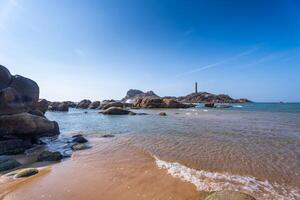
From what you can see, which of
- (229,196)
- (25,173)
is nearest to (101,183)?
(25,173)

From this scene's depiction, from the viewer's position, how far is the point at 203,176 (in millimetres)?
6773

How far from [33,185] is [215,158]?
7.59m

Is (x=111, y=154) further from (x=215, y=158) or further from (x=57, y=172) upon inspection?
(x=215, y=158)

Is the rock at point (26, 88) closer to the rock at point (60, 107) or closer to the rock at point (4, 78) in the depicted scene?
the rock at point (4, 78)

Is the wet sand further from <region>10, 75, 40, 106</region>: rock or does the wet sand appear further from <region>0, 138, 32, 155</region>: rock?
<region>10, 75, 40, 106</region>: rock

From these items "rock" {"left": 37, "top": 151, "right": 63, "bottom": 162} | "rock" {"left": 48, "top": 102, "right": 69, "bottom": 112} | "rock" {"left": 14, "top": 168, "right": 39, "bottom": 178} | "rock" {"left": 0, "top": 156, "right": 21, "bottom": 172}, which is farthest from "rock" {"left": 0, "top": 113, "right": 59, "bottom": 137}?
"rock" {"left": 48, "top": 102, "right": 69, "bottom": 112}

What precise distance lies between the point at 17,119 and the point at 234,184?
13.6 meters

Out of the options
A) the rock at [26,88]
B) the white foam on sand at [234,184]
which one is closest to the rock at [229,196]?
the white foam on sand at [234,184]

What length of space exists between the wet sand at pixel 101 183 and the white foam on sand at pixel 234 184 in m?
0.43

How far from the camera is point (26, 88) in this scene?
1541cm

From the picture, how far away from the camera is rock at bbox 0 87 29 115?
12.7 m

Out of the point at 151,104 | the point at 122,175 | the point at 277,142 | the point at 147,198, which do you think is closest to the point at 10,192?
the point at 122,175

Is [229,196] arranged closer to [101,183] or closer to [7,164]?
[101,183]

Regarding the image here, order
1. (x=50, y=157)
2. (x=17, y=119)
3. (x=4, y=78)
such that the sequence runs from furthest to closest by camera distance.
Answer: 1. (x=4, y=78)
2. (x=17, y=119)
3. (x=50, y=157)
